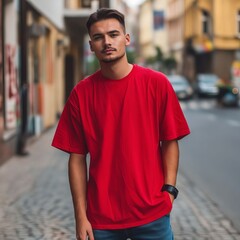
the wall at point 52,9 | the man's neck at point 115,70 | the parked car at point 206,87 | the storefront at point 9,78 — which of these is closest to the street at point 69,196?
the storefront at point 9,78

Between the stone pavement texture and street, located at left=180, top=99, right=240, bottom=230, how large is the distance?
22 cm

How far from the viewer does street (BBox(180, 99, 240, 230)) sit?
330 inches

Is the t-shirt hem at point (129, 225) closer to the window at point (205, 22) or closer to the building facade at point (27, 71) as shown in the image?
the building facade at point (27, 71)

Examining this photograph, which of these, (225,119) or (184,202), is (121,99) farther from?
(225,119)

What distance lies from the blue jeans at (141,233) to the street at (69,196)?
301 centimetres

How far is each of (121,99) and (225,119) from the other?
834 inches

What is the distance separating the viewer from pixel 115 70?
2.87m

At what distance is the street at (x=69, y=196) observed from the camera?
6175 mm

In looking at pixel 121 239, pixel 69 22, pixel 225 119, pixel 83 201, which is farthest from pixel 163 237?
pixel 69 22

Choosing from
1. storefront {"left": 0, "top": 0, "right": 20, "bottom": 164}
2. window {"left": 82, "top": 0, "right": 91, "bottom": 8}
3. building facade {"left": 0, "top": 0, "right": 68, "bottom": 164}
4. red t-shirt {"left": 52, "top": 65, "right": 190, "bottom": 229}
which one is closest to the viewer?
red t-shirt {"left": 52, "top": 65, "right": 190, "bottom": 229}

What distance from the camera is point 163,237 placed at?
2.85 metres

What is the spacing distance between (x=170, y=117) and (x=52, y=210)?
14.7 ft

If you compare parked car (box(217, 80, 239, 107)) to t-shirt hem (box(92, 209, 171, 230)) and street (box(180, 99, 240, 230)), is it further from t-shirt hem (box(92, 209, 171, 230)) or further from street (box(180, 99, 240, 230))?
t-shirt hem (box(92, 209, 171, 230))

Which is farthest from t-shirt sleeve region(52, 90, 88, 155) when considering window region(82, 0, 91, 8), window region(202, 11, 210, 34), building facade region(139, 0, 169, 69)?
building facade region(139, 0, 169, 69)
